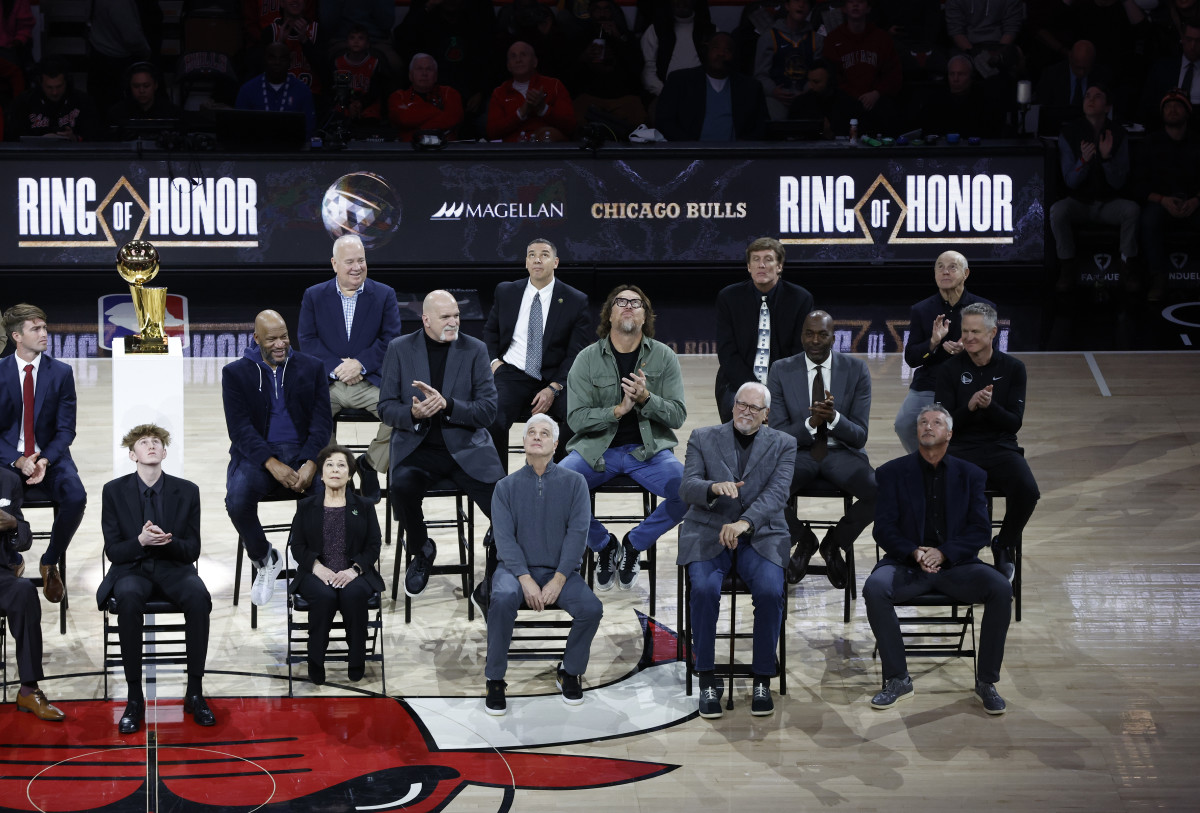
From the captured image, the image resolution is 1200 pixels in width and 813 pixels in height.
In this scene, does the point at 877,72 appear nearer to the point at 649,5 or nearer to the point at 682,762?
the point at 649,5

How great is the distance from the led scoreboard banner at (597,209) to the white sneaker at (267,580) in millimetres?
6343

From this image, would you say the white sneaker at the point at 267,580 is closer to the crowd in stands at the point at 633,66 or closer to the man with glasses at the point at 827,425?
the man with glasses at the point at 827,425

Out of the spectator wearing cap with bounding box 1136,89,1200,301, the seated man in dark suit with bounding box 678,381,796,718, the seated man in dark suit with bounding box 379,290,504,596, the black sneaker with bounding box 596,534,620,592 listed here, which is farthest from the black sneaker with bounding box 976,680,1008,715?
the spectator wearing cap with bounding box 1136,89,1200,301

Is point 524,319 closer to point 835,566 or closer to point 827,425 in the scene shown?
point 827,425

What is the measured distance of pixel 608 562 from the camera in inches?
321

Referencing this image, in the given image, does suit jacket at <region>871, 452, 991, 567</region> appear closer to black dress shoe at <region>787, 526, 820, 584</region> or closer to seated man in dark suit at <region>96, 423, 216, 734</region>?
black dress shoe at <region>787, 526, 820, 584</region>

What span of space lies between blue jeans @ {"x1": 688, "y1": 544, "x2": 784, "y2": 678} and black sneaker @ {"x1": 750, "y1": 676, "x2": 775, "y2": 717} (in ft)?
0.11

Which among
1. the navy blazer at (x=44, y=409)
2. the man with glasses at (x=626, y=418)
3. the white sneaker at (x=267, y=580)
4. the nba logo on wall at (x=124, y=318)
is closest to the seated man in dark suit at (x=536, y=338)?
the man with glasses at (x=626, y=418)

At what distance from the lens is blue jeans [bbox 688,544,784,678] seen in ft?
22.4

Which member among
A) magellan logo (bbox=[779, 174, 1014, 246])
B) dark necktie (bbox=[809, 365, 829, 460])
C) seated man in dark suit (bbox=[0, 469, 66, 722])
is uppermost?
magellan logo (bbox=[779, 174, 1014, 246])

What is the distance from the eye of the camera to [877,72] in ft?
50.8

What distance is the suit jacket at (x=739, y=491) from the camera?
7.05m

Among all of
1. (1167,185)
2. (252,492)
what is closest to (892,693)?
(252,492)

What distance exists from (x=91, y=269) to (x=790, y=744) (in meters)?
9.36
